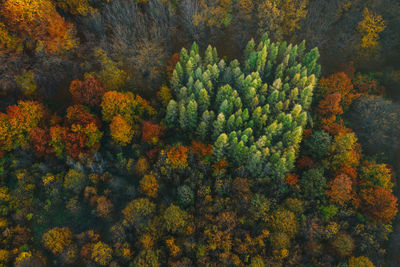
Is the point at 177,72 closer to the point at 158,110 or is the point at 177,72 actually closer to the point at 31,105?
the point at 158,110

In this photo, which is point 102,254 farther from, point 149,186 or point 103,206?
point 149,186

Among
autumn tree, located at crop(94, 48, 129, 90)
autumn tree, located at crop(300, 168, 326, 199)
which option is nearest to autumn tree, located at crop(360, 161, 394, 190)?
autumn tree, located at crop(300, 168, 326, 199)

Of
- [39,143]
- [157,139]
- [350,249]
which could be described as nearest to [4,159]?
[39,143]

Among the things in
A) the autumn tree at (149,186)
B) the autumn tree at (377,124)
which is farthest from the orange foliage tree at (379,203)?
the autumn tree at (149,186)

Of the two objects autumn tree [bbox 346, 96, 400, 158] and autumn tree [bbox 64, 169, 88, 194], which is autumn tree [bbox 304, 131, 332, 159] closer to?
autumn tree [bbox 346, 96, 400, 158]

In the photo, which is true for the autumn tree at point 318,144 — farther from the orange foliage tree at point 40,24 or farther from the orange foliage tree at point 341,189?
the orange foliage tree at point 40,24
